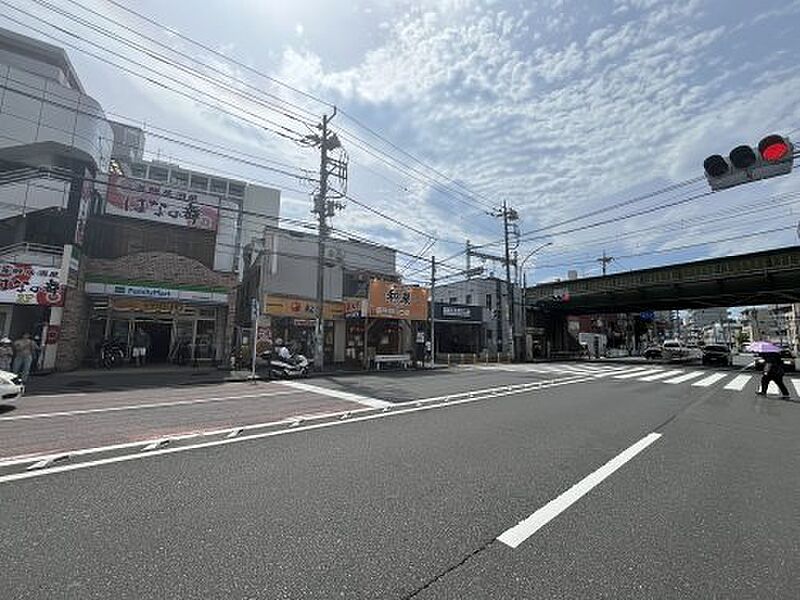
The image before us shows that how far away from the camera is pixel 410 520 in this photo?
3574 mm

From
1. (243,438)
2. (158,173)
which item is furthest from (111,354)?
(158,173)

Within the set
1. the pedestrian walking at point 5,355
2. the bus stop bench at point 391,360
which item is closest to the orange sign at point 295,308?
the bus stop bench at point 391,360

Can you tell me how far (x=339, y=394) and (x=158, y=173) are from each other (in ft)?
203

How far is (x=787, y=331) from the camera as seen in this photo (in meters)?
91.8

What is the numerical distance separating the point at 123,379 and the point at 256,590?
598 inches

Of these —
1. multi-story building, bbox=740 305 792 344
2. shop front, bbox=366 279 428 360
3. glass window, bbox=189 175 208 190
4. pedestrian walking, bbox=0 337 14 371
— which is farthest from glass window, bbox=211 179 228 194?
multi-story building, bbox=740 305 792 344

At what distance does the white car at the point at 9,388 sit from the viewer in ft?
29.2

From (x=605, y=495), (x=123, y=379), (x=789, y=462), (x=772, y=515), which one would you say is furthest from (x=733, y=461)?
(x=123, y=379)

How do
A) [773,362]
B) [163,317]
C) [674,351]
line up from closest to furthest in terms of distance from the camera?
[773,362], [163,317], [674,351]

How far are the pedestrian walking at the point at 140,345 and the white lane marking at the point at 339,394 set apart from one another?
906 centimetres

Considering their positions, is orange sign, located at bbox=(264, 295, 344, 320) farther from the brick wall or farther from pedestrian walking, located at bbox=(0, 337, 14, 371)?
pedestrian walking, located at bbox=(0, 337, 14, 371)

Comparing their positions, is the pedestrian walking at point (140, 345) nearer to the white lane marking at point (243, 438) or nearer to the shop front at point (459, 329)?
the white lane marking at point (243, 438)

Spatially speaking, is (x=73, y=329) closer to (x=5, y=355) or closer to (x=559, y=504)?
(x=5, y=355)

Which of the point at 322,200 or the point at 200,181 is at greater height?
the point at 200,181
